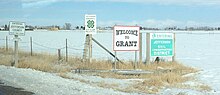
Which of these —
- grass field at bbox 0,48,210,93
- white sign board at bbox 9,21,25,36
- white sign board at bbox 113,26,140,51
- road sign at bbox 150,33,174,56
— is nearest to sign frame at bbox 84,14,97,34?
grass field at bbox 0,48,210,93

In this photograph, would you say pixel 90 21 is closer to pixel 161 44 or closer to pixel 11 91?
pixel 161 44

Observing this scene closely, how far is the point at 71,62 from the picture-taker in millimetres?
21469

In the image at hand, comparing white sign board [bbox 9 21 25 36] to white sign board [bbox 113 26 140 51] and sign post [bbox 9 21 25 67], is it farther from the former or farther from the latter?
white sign board [bbox 113 26 140 51]

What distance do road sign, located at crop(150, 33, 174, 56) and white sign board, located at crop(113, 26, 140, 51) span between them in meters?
1.11

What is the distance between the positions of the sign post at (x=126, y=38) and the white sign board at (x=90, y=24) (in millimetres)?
1982

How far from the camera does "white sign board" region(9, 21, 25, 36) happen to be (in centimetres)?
1925

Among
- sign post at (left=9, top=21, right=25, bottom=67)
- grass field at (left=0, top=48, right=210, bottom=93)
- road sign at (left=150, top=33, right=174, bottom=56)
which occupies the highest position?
sign post at (left=9, top=21, right=25, bottom=67)

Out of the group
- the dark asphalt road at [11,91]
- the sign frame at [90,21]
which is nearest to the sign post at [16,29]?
the sign frame at [90,21]

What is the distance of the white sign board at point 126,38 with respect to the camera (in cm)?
1919

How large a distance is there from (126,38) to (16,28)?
515 centimetres

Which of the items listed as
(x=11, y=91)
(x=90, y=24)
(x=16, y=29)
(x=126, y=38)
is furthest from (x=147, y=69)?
(x=11, y=91)

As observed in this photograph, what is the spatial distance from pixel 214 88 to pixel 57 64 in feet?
31.4

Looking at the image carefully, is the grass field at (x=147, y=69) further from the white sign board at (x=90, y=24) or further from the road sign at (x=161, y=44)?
the white sign board at (x=90, y=24)

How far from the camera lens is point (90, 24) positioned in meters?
20.8
